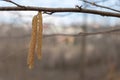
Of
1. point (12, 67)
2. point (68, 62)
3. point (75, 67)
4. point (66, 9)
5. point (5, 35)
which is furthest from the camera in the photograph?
point (68, 62)

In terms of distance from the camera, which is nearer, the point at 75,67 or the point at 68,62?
the point at 75,67

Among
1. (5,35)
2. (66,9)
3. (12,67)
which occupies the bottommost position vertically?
(12,67)

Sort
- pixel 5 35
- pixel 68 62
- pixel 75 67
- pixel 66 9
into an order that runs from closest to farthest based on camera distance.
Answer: pixel 66 9 < pixel 5 35 < pixel 75 67 < pixel 68 62

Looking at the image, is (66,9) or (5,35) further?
(5,35)

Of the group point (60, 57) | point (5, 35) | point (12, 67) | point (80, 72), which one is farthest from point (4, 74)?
point (60, 57)

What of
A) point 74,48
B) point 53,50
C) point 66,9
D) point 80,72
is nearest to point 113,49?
point 80,72

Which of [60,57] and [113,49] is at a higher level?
[113,49]

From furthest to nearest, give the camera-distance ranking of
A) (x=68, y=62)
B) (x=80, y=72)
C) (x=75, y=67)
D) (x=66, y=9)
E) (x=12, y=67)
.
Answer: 1. (x=68, y=62)
2. (x=75, y=67)
3. (x=80, y=72)
4. (x=12, y=67)
5. (x=66, y=9)

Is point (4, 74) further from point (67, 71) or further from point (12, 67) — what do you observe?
point (67, 71)

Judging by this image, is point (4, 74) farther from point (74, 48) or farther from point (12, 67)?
point (74, 48)
